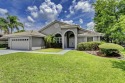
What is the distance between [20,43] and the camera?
26.1m

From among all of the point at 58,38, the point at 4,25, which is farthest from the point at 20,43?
the point at 4,25

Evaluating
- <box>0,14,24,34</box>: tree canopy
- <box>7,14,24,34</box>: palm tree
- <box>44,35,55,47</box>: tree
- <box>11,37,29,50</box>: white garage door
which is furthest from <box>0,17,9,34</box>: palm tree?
<box>44,35,55,47</box>: tree

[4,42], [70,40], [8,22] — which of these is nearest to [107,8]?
[70,40]

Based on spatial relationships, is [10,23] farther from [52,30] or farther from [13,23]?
[52,30]

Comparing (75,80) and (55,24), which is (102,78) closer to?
(75,80)

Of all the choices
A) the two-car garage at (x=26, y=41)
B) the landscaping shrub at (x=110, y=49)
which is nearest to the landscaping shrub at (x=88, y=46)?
the landscaping shrub at (x=110, y=49)

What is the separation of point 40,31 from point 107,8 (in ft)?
67.2

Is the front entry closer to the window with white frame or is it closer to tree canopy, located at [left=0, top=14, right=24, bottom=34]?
the window with white frame

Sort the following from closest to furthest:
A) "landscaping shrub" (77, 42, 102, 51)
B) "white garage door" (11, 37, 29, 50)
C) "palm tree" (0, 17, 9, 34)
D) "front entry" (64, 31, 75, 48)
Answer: "landscaping shrub" (77, 42, 102, 51)
"white garage door" (11, 37, 29, 50)
"front entry" (64, 31, 75, 48)
"palm tree" (0, 17, 9, 34)

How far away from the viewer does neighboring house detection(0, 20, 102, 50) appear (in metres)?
25.2

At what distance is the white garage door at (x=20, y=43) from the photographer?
2502 centimetres

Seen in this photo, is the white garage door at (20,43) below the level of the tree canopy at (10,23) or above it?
below

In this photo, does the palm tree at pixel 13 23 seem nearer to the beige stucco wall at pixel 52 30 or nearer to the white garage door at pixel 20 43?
the white garage door at pixel 20 43

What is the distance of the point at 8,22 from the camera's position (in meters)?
46.5
